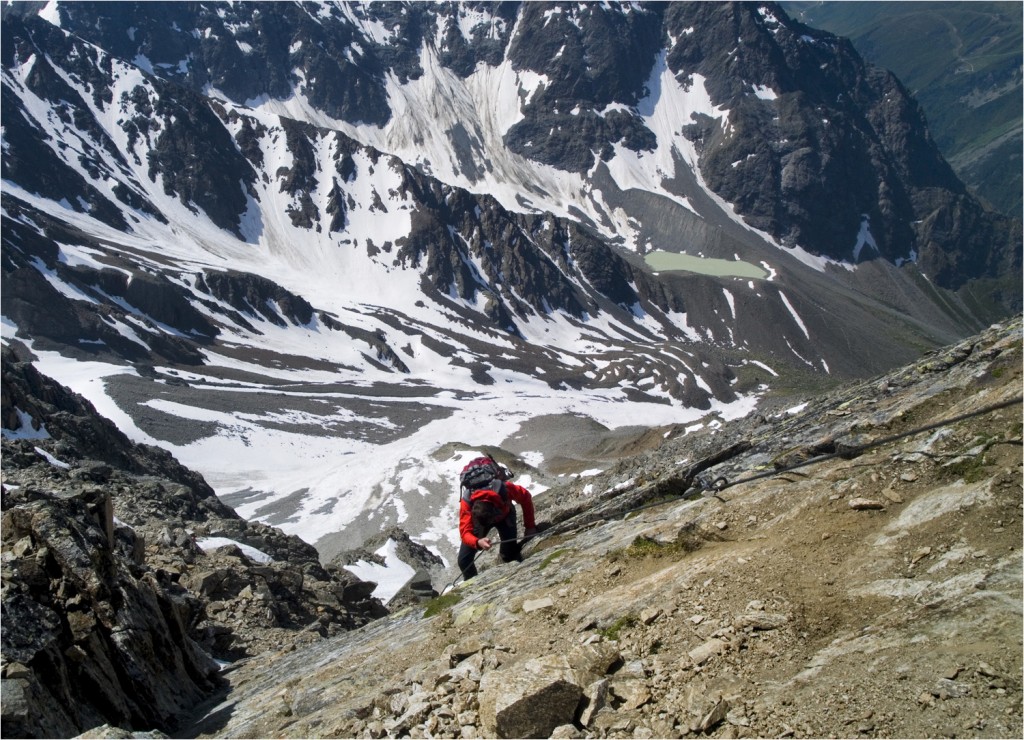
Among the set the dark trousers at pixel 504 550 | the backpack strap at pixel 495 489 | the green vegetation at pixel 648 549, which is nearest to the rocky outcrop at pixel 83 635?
the dark trousers at pixel 504 550

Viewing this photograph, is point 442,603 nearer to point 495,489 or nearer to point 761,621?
point 495,489

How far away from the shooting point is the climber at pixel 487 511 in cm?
1488

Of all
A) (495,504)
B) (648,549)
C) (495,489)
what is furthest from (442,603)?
(648,549)

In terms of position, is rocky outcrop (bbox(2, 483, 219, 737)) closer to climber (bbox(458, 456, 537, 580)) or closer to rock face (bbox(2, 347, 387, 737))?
rock face (bbox(2, 347, 387, 737))

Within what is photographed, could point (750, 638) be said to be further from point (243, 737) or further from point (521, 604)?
point (243, 737)

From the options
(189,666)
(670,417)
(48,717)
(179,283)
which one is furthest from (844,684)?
(179,283)

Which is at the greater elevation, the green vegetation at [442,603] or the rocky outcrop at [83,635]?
the rocky outcrop at [83,635]

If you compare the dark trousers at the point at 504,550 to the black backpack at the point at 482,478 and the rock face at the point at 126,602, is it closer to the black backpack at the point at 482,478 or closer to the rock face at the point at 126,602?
the black backpack at the point at 482,478

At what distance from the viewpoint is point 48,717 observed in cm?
977

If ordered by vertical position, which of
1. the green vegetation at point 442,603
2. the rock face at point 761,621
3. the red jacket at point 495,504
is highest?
the red jacket at point 495,504

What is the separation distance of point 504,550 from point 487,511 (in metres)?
0.83

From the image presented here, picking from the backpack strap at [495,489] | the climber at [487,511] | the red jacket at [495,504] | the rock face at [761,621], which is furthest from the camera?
the backpack strap at [495,489]

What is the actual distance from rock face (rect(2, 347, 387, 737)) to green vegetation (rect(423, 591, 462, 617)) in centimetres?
405

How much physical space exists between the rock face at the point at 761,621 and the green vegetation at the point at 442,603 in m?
0.07
